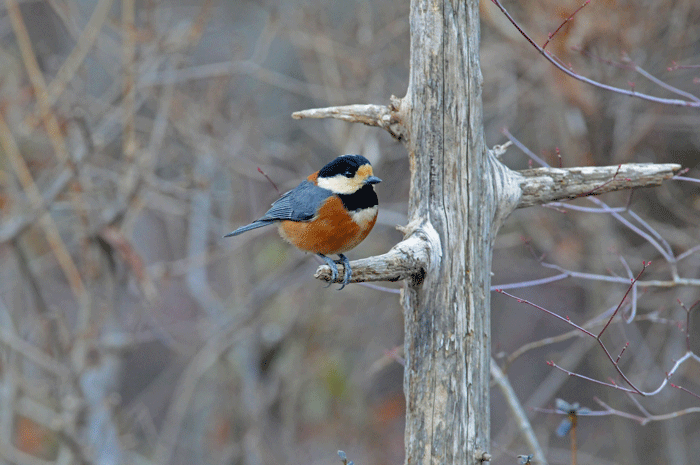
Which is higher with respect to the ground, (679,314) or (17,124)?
(17,124)

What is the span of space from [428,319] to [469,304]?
0.18 metres

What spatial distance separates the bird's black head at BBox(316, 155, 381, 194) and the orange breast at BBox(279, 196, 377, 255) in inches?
3.2

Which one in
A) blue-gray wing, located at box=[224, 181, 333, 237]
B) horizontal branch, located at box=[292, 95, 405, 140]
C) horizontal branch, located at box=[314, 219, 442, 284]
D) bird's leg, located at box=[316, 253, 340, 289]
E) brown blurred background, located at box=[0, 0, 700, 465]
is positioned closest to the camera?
horizontal branch, located at box=[314, 219, 442, 284]

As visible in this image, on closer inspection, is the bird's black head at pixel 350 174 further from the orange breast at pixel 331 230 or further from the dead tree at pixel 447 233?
the dead tree at pixel 447 233

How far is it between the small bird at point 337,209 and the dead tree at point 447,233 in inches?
12.9

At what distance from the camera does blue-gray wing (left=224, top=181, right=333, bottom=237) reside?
2.95 metres

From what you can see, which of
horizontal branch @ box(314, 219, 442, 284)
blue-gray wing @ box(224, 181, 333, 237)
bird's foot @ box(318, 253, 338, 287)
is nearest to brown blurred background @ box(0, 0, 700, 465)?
bird's foot @ box(318, 253, 338, 287)

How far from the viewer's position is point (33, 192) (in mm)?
4203

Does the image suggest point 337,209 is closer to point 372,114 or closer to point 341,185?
point 341,185

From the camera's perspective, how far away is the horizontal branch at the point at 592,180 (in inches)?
104

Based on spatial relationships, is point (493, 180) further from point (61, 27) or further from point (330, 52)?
point (61, 27)

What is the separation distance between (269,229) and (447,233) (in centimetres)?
318

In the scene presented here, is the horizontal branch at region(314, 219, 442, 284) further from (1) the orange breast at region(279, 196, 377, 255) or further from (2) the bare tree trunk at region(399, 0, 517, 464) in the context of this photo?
(1) the orange breast at region(279, 196, 377, 255)

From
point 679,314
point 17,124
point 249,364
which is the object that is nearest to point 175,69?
point 17,124
